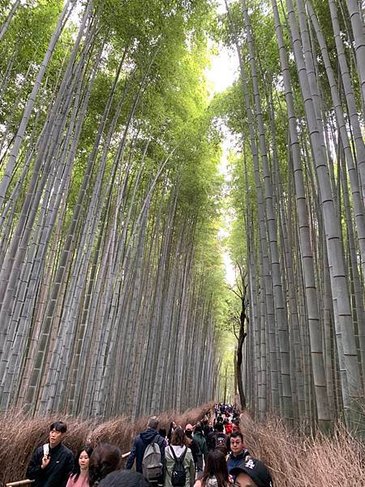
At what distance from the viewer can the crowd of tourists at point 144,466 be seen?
1.41 m

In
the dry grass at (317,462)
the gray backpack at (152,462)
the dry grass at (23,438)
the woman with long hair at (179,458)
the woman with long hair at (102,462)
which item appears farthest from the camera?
the woman with long hair at (179,458)

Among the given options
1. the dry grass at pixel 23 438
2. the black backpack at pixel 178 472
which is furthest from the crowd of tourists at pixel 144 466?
the dry grass at pixel 23 438

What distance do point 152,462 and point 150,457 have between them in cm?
4

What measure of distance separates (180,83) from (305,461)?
6.35 m

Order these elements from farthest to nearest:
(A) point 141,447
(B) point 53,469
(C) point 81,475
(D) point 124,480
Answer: (A) point 141,447 < (B) point 53,469 < (C) point 81,475 < (D) point 124,480

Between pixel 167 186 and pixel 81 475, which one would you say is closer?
pixel 81 475

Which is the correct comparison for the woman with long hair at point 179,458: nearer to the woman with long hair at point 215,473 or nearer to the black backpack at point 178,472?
the black backpack at point 178,472

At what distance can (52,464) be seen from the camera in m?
2.27

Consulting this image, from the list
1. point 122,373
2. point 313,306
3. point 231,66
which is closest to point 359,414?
point 313,306

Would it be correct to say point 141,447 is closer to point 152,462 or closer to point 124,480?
point 152,462

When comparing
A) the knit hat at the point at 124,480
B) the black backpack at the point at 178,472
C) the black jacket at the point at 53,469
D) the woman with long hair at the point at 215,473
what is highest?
the knit hat at the point at 124,480

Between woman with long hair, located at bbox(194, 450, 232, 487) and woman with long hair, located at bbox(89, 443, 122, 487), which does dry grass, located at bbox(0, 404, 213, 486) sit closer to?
woman with long hair, located at bbox(89, 443, 122, 487)

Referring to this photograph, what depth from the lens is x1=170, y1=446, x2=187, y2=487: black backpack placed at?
3004 mm

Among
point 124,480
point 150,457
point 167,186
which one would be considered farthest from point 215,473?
point 167,186
